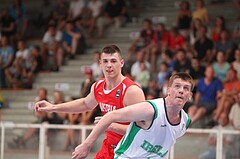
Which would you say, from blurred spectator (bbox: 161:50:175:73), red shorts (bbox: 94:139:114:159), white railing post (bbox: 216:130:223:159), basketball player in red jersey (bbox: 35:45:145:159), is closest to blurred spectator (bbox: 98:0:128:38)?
blurred spectator (bbox: 161:50:175:73)

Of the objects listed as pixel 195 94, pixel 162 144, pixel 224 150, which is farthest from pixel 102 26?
pixel 162 144

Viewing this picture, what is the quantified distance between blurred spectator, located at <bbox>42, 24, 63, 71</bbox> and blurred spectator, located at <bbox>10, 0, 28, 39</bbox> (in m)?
1.51

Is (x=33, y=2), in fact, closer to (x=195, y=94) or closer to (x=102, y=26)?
(x=102, y=26)

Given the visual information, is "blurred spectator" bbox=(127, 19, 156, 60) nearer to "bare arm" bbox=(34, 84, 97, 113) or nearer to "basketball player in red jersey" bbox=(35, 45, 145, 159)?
"bare arm" bbox=(34, 84, 97, 113)

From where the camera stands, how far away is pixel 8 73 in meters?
18.2

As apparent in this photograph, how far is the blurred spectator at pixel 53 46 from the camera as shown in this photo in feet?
59.8

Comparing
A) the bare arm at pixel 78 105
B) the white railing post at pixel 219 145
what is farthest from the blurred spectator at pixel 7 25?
the bare arm at pixel 78 105

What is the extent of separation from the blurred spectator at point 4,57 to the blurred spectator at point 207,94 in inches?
249

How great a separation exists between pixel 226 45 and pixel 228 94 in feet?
7.00

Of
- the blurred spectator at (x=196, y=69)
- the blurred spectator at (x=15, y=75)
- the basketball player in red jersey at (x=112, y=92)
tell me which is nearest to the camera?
the basketball player in red jersey at (x=112, y=92)

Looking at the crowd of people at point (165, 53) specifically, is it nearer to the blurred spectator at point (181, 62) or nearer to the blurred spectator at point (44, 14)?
the blurred spectator at point (181, 62)

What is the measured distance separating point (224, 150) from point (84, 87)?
15.3 ft

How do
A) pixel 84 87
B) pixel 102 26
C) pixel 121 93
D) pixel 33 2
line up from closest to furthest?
pixel 121 93 < pixel 84 87 < pixel 102 26 < pixel 33 2

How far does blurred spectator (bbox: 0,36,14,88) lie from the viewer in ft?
60.3
